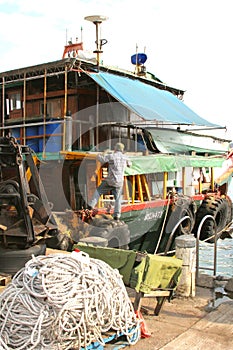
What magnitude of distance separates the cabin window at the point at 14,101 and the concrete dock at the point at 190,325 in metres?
10.5

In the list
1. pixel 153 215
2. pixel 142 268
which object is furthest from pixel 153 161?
pixel 142 268

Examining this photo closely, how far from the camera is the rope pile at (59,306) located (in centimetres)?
384

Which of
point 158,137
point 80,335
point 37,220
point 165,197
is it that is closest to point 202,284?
point 37,220

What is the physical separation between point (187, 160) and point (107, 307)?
31.3 feet

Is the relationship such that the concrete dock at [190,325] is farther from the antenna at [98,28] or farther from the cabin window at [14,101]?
the cabin window at [14,101]

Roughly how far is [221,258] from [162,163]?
276 inches

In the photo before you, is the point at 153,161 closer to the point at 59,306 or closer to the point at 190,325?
the point at 190,325

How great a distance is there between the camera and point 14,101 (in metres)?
15.1

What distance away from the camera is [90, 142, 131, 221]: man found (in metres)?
9.80

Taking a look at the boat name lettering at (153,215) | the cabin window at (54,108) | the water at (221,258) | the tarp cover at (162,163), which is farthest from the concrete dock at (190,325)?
the cabin window at (54,108)

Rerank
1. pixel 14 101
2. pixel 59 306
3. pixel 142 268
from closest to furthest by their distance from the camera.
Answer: pixel 59 306 → pixel 142 268 → pixel 14 101

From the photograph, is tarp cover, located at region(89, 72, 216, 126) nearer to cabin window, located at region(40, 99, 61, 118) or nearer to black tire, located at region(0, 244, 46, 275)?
cabin window, located at region(40, 99, 61, 118)

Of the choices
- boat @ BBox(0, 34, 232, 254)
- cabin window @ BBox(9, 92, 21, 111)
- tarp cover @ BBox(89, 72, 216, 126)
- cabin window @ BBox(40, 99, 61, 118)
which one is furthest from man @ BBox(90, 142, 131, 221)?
cabin window @ BBox(9, 92, 21, 111)

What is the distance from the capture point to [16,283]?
13.7 ft
